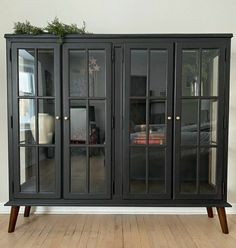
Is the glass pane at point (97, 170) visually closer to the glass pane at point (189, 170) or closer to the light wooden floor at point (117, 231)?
the light wooden floor at point (117, 231)

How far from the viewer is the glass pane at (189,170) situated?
205cm

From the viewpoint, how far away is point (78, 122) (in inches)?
81.0

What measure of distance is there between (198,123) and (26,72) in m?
1.46

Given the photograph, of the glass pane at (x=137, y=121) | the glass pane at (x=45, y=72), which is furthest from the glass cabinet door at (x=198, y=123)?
the glass pane at (x=45, y=72)

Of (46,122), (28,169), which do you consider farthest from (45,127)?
(28,169)

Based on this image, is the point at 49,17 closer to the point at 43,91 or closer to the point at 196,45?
the point at 43,91

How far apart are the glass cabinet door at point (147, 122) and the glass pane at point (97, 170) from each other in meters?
0.18

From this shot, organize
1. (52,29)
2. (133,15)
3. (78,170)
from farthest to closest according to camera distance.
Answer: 1. (133,15)
2. (78,170)
3. (52,29)

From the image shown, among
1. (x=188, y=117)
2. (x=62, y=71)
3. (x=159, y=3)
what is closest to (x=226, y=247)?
(x=188, y=117)

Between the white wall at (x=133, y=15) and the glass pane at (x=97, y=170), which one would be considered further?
the white wall at (x=133, y=15)

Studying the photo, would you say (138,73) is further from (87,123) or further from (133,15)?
(133,15)

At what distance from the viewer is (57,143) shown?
2.04 metres

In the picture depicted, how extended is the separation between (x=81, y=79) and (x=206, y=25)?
4.41 ft

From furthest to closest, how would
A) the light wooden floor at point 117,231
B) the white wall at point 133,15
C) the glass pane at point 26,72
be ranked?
the white wall at point 133,15 → the glass pane at point 26,72 → the light wooden floor at point 117,231
